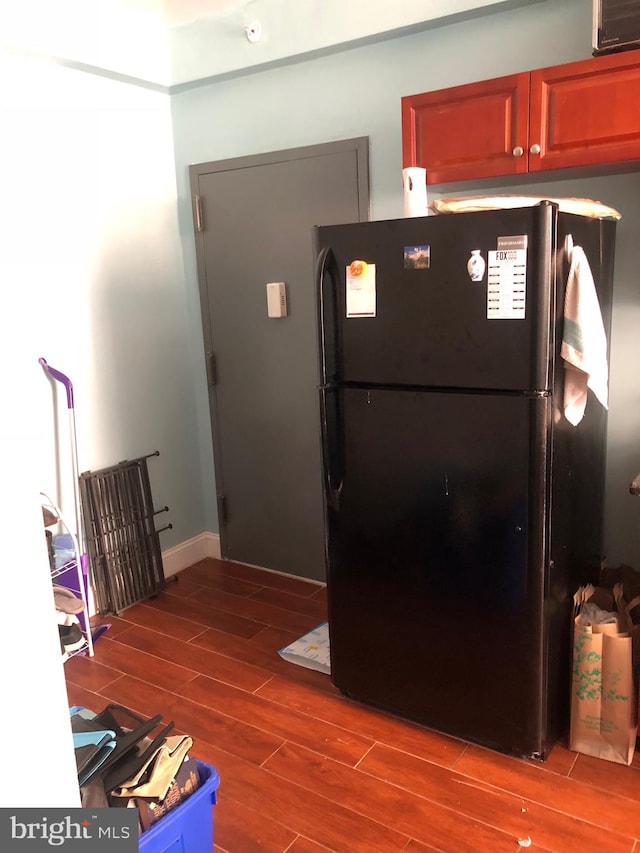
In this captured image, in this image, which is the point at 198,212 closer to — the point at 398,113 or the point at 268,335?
the point at 268,335

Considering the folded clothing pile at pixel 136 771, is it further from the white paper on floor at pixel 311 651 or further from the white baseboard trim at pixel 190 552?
the white baseboard trim at pixel 190 552

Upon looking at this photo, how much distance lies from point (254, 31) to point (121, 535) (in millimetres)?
2326

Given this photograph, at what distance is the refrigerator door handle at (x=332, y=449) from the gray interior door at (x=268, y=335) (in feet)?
2.88

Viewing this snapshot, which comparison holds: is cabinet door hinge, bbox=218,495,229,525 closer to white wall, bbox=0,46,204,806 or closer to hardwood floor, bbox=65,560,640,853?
white wall, bbox=0,46,204,806

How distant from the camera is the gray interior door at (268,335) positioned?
305 cm

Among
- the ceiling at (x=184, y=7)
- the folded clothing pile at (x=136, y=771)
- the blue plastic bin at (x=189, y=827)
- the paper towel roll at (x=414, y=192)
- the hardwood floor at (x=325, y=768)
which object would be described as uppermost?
the ceiling at (x=184, y=7)

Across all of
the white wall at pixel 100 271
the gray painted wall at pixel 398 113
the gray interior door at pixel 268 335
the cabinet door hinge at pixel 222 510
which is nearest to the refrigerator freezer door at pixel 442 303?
the gray painted wall at pixel 398 113

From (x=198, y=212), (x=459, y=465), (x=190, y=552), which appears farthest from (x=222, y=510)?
(x=459, y=465)

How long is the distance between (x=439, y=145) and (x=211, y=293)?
1507mm

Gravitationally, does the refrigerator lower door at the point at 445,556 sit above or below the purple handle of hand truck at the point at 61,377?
below

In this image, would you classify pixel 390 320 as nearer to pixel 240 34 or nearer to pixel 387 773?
pixel 387 773

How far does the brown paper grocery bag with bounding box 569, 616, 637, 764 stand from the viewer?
2.11m

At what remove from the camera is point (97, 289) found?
10.3 ft

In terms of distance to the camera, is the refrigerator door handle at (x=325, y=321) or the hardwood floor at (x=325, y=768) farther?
the refrigerator door handle at (x=325, y=321)
